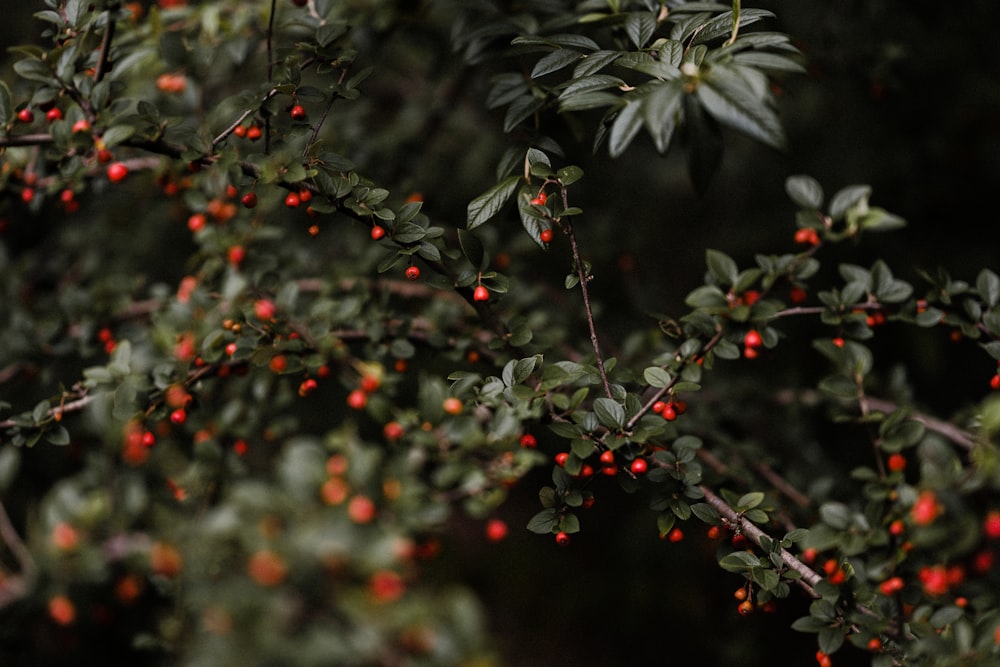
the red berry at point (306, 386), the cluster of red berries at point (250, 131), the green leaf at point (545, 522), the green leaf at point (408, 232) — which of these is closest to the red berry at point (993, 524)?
the green leaf at point (545, 522)

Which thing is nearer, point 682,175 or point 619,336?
point 619,336

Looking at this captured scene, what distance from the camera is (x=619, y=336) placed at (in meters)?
2.30

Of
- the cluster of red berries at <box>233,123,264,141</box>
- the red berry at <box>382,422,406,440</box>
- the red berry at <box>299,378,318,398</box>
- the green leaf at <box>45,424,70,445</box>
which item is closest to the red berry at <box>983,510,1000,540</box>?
the red berry at <box>382,422,406,440</box>

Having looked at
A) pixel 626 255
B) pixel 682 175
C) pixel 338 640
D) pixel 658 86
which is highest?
pixel 658 86

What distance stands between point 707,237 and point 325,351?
9.65 ft

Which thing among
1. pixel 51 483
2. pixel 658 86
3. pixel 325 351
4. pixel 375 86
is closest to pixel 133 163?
pixel 325 351

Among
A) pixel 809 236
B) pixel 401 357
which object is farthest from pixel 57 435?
pixel 809 236

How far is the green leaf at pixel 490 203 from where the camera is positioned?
1.12 meters

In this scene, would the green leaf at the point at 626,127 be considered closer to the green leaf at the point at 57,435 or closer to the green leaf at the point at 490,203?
the green leaf at the point at 490,203

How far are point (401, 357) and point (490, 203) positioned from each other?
15.0 inches

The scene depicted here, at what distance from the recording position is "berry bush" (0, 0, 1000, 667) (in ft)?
2.38

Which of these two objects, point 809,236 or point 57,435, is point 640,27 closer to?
point 809,236

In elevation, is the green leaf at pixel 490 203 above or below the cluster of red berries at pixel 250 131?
below

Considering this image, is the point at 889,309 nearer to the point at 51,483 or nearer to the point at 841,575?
the point at 841,575
